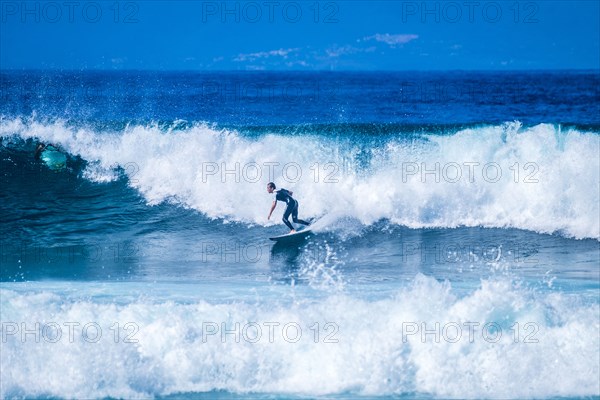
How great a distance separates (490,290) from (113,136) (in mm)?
11835

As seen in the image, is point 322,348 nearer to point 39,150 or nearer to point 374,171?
point 374,171

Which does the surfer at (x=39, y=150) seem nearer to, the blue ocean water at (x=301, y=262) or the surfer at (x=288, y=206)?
the blue ocean water at (x=301, y=262)

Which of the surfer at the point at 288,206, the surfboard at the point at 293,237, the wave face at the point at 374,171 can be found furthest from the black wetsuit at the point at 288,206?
the wave face at the point at 374,171

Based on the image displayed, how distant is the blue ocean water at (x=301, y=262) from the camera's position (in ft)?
24.1

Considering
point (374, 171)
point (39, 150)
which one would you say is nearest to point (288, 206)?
point (374, 171)

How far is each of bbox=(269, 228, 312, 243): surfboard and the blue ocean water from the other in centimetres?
16

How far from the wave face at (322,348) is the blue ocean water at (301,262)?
2cm

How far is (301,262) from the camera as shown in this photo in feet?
37.8

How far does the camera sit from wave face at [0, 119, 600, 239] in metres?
13.8

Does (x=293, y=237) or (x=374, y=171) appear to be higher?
(x=374, y=171)

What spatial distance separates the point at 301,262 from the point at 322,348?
13.2 feet

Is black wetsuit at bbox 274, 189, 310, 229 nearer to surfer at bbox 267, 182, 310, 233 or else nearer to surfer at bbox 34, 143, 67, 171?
surfer at bbox 267, 182, 310, 233

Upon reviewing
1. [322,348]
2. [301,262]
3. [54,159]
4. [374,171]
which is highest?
[54,159]

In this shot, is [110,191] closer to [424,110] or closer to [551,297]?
[551,297]
